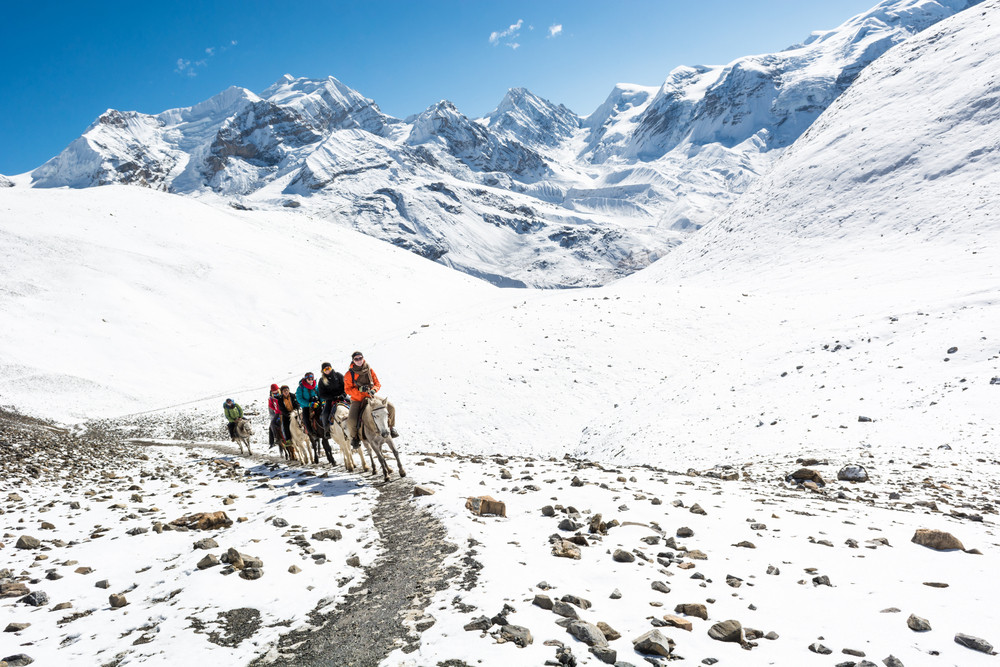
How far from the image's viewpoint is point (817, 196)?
222ft

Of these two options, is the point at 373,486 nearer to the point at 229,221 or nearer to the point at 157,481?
the point at 157,481

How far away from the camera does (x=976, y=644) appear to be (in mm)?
4699

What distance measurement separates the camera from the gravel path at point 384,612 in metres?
5.59

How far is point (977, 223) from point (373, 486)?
2309 inches

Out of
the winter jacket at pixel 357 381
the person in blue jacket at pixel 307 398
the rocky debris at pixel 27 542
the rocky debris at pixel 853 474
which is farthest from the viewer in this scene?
the person in blue jacket at pixel 307 398

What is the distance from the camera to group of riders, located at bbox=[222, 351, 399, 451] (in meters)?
14.6

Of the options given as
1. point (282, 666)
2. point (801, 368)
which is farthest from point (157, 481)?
point (801, 368)

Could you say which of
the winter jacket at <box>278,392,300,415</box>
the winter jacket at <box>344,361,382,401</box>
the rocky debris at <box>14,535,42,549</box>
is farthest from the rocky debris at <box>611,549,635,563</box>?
the winter jacket at <box>278,392,300,415</box>

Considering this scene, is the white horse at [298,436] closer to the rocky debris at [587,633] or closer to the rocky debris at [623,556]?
the rocky debris at [623,556]

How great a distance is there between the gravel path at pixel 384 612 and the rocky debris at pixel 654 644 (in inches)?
96.3

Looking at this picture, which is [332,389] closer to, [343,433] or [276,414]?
[343,433]

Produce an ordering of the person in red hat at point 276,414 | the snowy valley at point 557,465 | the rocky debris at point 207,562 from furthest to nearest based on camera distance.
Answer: the person in red hat at point 276,414 → the rocky debris at point 207,562 → the snowy valley at point 557,465

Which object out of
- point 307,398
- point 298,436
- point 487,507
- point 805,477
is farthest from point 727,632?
point 298,436

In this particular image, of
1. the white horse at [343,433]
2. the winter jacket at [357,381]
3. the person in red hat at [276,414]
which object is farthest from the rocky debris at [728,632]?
the person in red hat at [276,414]
